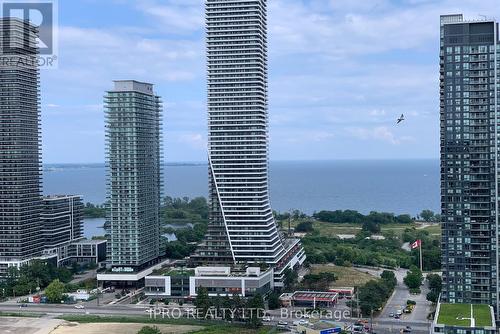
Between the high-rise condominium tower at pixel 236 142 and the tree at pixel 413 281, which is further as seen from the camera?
the high-rise condominium tower at pixel 236 142

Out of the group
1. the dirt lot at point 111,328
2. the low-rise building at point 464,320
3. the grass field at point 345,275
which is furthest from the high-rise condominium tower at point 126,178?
the low-rise building at point 464,320

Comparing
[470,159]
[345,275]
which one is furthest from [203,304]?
[470,159]

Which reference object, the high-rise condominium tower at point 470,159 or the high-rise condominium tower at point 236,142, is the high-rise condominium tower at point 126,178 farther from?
the high-rise condominium tower at point 470,159

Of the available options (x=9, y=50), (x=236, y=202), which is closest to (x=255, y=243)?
(x=236, y=202)

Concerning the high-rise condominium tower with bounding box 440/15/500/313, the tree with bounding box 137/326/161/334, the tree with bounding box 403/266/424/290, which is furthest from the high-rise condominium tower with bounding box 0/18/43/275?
the high-rise condominium tower with bounding box 440/15/500/313

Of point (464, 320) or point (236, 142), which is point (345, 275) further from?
point (464, 320)
